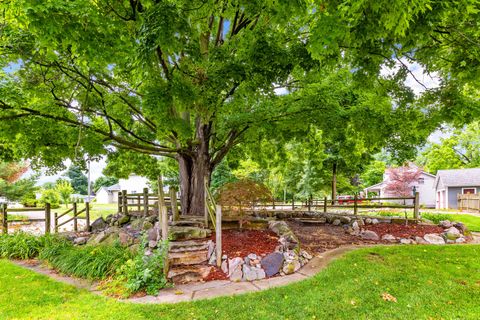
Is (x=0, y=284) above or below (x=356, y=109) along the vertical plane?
below

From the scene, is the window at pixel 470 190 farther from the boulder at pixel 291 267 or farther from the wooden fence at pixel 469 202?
the boulder at pixel 291 267

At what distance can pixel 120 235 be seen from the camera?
26.2ft

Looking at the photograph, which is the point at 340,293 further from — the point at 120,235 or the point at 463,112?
the point at 120,235

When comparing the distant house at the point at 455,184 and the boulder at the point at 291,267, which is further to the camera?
the distant house at the point at 455,184

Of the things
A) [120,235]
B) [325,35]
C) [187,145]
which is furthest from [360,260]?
[120,235]

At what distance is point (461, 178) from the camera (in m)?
24.8

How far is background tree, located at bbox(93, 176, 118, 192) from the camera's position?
53787 mm

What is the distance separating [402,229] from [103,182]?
58274 millimetres

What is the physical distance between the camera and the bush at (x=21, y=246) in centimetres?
750

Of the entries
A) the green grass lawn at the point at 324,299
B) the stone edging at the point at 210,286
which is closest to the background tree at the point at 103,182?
the stone edging at the point at 210,286

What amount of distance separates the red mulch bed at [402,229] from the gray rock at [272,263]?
189 inches

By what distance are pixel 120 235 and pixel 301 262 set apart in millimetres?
5377

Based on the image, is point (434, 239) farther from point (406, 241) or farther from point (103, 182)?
point (103, 182)

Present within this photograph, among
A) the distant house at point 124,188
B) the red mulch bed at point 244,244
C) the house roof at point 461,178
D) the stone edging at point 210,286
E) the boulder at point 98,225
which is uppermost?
the house roof at point 461,178
